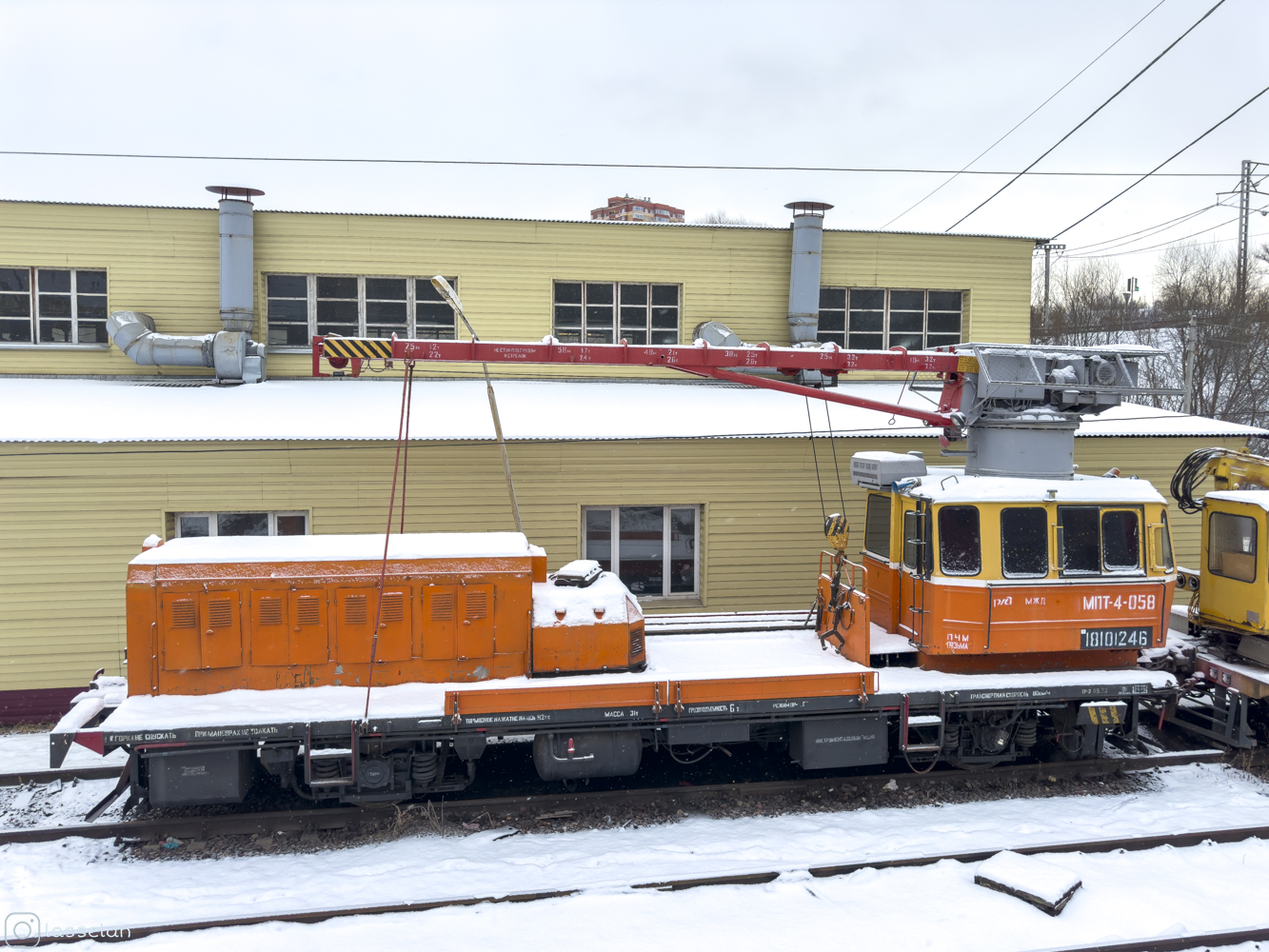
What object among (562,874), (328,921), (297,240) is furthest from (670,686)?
(297,240)

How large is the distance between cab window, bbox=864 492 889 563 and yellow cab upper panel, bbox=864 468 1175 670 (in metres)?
0.76

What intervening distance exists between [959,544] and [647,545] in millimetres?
5915

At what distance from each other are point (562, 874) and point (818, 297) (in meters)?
12.5

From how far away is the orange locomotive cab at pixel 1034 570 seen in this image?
9.08m

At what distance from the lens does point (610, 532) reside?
544 inches

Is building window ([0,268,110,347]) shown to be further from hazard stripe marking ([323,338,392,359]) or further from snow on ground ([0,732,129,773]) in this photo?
hazard stripe marking ([323,338,392,359])

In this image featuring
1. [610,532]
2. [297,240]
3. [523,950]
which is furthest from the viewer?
[297,240]

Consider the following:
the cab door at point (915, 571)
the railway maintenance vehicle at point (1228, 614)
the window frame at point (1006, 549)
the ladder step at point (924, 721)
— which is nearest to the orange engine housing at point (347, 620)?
the ladder step at point (924, 721)

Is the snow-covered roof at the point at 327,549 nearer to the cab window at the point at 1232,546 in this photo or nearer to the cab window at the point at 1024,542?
the cab window at the point at 1024,542

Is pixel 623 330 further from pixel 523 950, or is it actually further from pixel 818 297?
pixel 523 950

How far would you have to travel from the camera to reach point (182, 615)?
27.3 feet

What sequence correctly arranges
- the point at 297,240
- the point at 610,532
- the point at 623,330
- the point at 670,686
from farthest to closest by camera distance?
1. the point at 623,330
2. the point at 297,240
3. the point at 610,532
4. the point at 670,686

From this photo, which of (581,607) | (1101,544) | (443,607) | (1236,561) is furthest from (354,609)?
(1236,561)

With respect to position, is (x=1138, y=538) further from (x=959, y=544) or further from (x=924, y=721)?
(x=924, y=721)
